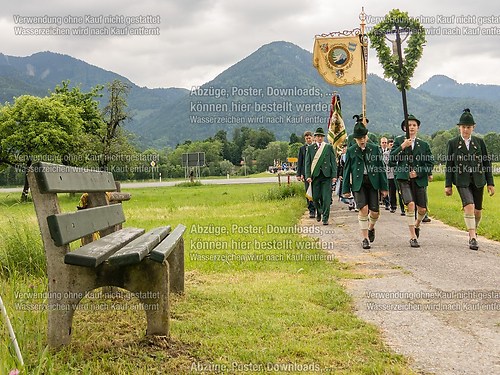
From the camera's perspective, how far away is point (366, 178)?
10234 millimetres

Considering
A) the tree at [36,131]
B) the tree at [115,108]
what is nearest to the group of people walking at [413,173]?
the tree at [36,131]

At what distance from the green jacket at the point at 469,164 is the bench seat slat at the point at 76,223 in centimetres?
653

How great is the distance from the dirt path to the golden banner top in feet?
31.9

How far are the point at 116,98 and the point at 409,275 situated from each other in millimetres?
34899

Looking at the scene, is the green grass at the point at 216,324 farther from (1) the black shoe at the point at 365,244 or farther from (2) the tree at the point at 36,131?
(2) the tree at the point at 36,131

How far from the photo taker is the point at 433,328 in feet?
15.8

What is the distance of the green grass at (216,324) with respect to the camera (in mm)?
3783

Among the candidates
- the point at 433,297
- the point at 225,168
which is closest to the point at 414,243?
the point at 433,297

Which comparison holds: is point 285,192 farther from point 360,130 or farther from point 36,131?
point 36,131

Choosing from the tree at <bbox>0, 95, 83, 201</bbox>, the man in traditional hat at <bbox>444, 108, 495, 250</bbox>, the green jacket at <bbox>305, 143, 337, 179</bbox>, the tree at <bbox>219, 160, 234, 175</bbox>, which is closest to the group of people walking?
the man in traditional hat at <bbox>444, 108, 495, 250</bbox>

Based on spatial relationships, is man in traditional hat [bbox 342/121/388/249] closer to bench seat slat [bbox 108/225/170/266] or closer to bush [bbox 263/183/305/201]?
bench seat slat [bbox 108/225/170/266]

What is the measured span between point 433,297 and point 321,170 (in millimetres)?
8175

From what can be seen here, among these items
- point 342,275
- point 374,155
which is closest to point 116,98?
point 374,155

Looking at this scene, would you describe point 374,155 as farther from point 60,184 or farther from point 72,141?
point 72,141
